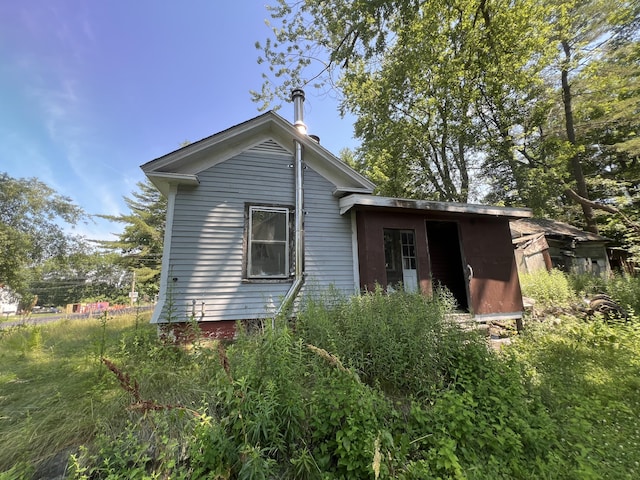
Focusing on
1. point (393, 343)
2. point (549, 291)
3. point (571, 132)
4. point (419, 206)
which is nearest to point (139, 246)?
point (419, 206)

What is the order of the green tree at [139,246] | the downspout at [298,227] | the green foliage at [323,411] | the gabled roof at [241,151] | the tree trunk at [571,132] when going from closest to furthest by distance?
the green foliage at [323,411]
the gabled roof at [241,151]
the downspout at [298,227]
the tree trunk at [571,132]
the green tree at [139,246]

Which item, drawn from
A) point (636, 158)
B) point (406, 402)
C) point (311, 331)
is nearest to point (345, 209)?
point (311, 331)

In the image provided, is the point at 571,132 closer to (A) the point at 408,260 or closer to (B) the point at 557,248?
(B) the point at 557,248

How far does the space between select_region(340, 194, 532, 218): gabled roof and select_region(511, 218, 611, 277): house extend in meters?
7.01

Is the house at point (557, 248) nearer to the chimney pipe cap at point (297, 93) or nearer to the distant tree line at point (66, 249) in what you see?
the chimney pipe cap at point (297, 93)

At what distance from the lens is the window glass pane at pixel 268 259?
5.63m

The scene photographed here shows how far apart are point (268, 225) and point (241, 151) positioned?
1774 mm

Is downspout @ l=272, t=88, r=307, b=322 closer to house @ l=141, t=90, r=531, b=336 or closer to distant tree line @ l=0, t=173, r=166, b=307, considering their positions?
house @ l=141, t=90, r=531, b=336

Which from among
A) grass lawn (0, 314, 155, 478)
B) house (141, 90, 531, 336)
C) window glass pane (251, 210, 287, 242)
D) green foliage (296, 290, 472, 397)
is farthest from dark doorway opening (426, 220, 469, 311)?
grass lawn (0, 314, 155, 478)

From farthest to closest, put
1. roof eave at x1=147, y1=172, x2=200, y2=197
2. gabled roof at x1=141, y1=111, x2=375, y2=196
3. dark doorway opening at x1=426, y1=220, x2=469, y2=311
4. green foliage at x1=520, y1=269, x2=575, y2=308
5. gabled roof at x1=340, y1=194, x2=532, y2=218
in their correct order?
dark doorway opening at x1=426, y1=220, x2=469, y2=311
green foliage at x1=520, y1=269, x2=575, y2=308
gabled roof at x1=340, y1=194, x2=532, y2=218
gabled roof at x1=141, y1=111, x2=375, y2=196
roof eave at x1=147, y1=172, x2=200, y2=197

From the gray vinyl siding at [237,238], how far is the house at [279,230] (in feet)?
0.06

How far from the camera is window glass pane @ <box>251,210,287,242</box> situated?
18.9 ft

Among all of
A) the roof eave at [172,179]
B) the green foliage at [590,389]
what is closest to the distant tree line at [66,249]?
the roof eave at [172,179]

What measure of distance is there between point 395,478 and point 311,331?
168 cm
